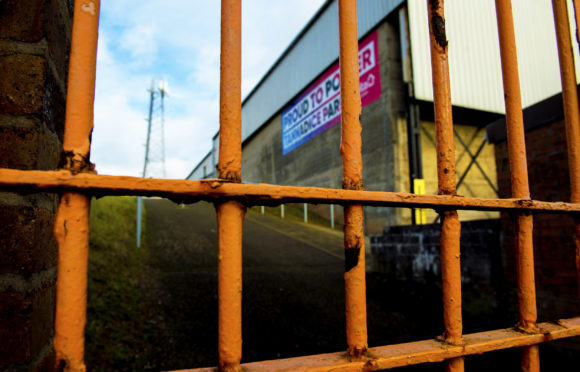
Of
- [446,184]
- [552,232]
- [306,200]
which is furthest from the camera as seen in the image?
[552,232]

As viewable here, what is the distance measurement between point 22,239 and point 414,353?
0.95 metres

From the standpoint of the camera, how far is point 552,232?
2.57 metres

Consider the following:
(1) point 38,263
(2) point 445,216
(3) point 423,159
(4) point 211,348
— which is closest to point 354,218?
(2) point 445,216

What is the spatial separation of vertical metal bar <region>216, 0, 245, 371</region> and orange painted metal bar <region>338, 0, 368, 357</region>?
0.25m

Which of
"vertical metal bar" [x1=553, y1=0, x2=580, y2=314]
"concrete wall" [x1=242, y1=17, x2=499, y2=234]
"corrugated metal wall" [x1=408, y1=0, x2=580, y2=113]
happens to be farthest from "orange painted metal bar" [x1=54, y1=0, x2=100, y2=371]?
"corrugated metal wall" [x1=408, y1=0, x2=580, y2=113]

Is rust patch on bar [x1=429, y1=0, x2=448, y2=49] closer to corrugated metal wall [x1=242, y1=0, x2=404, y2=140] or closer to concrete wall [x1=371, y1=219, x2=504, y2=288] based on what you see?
concrete wall [x1=371, y1=219, x2=504, y2=288]

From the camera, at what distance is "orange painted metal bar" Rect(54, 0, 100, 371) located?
0.56 metres

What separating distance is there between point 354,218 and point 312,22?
12106mm

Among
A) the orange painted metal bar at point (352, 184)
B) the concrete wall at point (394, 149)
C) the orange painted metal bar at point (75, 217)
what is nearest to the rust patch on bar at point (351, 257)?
the orange painted metal bar at point (352, 184)

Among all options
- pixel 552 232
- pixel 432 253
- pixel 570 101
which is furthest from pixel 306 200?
pixel 432 253

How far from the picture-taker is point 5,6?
78cm

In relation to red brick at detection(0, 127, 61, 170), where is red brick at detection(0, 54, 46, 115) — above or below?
above

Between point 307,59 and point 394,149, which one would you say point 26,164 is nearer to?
point 394,149

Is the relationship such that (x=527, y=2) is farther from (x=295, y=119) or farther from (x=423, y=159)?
(x=295, y=119)
